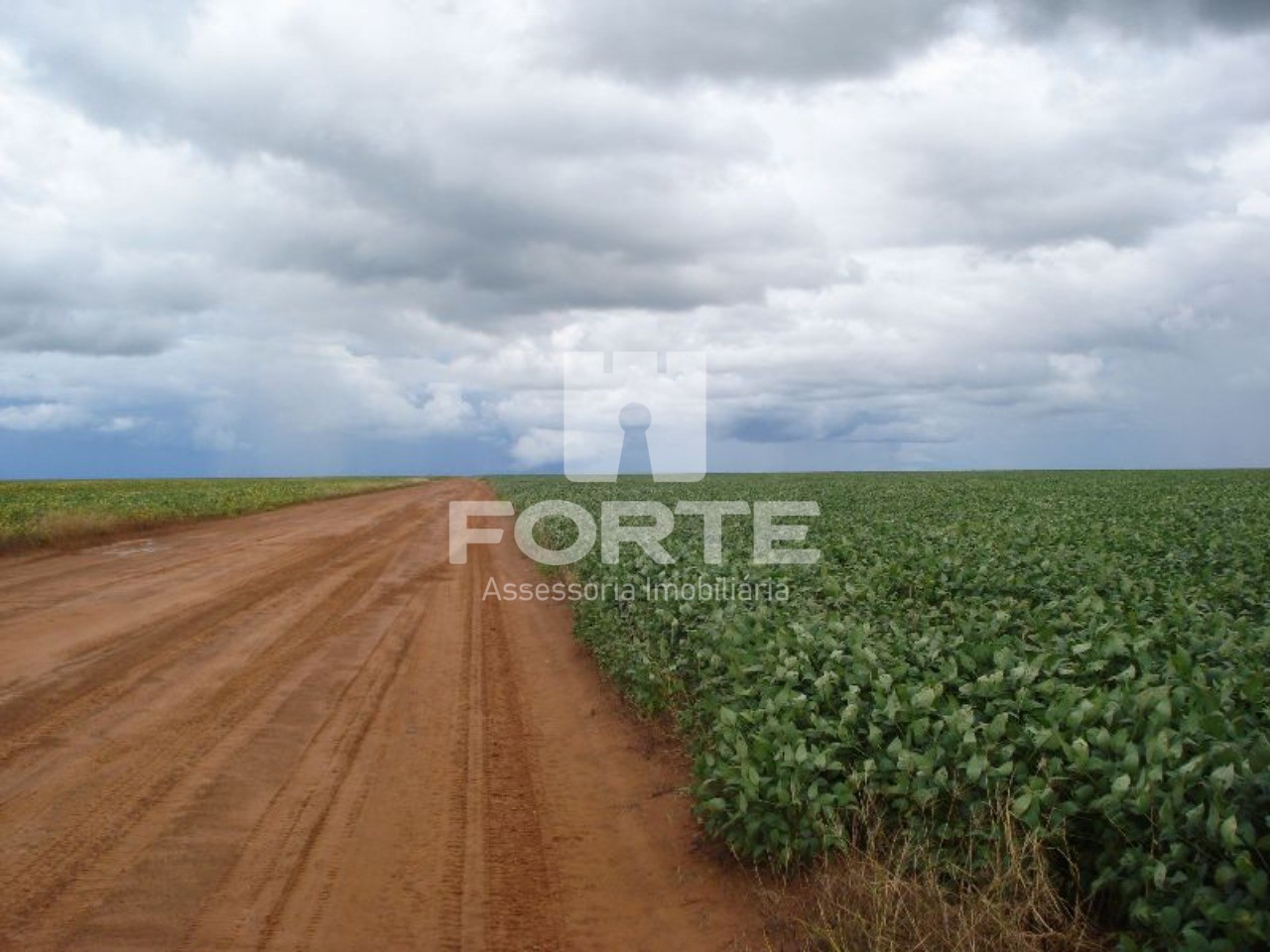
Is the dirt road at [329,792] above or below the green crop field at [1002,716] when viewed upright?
below

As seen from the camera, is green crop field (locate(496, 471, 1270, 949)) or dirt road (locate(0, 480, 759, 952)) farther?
dirt road (locate(0, 480, 759, 952))

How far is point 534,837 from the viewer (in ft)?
20.7

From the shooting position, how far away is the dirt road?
5141 mm

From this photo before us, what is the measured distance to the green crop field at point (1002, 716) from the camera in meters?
4.12

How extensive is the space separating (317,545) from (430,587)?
748 centimetres

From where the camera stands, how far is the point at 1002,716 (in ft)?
16.9

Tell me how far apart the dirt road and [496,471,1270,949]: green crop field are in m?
0.66

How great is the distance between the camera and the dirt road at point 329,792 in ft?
16.9

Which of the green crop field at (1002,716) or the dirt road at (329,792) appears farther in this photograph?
the dirt road at (329,792)

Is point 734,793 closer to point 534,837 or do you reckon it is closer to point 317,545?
point 534,837

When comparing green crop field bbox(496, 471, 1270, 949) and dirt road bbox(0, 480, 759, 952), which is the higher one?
green crop field bbox(496, 471, 1270, 949)

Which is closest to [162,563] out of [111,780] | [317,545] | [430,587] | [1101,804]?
[317,545]

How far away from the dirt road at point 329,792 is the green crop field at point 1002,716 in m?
0.66

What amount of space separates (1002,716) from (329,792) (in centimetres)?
480
